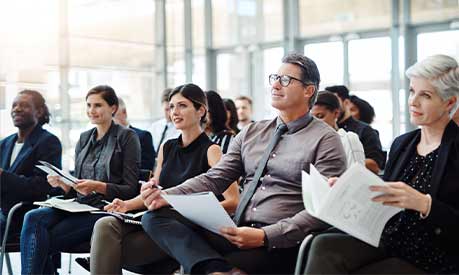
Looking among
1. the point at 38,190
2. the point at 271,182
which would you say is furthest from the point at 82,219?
the point at 271,182

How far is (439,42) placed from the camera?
8.41m

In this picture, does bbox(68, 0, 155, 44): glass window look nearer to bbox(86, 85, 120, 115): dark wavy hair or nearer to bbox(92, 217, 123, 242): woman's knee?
bbox(86, 85, 120, 115): dark wavy hair

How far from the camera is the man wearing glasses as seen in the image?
2.28m

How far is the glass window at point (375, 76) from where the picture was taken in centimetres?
882

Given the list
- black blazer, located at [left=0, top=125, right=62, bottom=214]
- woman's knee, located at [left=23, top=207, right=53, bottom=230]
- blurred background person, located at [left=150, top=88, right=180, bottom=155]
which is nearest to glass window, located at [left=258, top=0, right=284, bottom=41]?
blurred background person, located at [left=150, top=88, right=180, bottom=155]

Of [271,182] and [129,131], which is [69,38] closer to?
[129,131]

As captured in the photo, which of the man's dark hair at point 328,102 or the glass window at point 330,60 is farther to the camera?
the glass window at point 330,60

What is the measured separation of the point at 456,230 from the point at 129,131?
2.02 meters

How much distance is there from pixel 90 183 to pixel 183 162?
1.80 feet

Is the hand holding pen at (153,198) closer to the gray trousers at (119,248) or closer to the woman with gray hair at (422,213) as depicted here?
the gray trousers at (119,248)

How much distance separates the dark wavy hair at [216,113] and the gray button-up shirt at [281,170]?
1.42 meters

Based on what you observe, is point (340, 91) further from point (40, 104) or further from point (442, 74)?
point (442, 74)

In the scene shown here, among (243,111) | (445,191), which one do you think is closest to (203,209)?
(445,191)

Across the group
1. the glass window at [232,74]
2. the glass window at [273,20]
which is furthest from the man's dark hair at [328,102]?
the glass window at [232,74]
